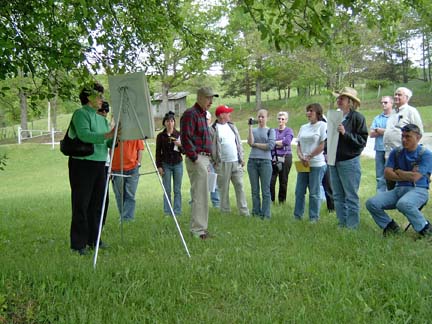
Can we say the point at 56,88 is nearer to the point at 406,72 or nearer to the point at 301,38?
the point at 301,38

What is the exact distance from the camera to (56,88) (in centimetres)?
555

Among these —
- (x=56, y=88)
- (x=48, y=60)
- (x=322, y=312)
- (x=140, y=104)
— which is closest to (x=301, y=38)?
(x=140, y=104)

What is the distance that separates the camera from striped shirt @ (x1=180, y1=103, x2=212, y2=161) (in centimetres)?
→ 596

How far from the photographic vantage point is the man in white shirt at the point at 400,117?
730 cm

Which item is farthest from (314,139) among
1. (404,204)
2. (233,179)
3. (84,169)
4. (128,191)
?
(84,169)

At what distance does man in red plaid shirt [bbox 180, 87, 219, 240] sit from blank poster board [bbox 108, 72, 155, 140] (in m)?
1.14

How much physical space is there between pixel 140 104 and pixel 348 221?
341 centimetres

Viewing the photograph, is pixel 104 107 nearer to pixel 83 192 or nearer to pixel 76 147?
pixel 76 147

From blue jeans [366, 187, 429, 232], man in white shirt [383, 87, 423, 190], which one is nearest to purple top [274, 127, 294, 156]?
man in white shirt [383, 87, 423, 190]

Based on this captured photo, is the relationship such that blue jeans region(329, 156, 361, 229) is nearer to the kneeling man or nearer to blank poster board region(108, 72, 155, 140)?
the kneeling man

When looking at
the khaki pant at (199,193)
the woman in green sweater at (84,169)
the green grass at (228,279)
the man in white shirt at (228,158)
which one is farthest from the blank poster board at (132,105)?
the man in white shirt at (228,158)

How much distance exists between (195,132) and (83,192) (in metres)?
1.74

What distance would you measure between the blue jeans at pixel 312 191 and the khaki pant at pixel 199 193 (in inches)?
78.6

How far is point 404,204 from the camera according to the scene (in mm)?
5520
